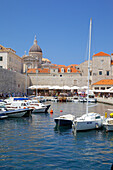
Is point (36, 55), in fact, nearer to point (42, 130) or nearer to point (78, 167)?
point (42, 130)

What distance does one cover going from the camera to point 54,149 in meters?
10.5

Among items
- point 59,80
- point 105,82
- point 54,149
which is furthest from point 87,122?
point 59,80

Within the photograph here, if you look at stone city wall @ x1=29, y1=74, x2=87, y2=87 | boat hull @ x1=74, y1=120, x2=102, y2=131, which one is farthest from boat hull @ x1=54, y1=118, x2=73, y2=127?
stone city wall @ x1=29, y1=74, x2=87, y2=87

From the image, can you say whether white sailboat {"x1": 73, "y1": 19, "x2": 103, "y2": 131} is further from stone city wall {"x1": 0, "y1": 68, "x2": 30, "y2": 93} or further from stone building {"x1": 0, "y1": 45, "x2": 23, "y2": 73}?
stone building {"x1": 0, "y1": 45, "x2": 23, "y2": 73}

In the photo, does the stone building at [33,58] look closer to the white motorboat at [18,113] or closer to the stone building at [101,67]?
the stone building at [101,67]

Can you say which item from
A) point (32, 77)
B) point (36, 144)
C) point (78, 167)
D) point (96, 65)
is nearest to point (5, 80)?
point (32, 77)

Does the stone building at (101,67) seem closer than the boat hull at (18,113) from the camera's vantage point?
No

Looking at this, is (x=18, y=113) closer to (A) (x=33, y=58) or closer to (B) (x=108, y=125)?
(B) (x=108, y=125)

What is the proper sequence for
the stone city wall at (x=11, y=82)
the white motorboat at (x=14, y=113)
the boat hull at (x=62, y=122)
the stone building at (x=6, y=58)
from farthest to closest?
the stone building at (x=6, y=58)
the stone city wall at (x=11, y=82)
the white motorboat at (x=14, y=113)
the boat hull at (x=62, y=122)

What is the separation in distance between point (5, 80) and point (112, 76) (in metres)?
29.6

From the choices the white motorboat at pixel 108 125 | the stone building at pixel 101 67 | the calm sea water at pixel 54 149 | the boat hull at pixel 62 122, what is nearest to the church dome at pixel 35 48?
the stone building at pixel 101 67

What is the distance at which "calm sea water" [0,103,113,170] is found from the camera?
871 cm

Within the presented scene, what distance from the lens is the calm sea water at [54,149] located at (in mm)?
8711

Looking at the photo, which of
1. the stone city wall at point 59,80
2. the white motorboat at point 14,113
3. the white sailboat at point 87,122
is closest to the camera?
the white sailboat at point 87,122
